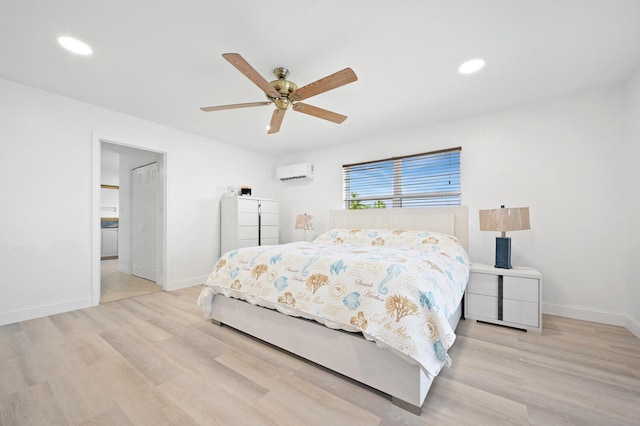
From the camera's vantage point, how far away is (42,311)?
2732 mm

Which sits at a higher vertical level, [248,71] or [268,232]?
[248,71]

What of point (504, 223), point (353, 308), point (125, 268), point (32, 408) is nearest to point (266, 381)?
point (353, 308)

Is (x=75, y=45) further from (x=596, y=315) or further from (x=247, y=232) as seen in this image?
(x=596, y=315)

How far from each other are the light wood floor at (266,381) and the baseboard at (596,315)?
15 centimetres

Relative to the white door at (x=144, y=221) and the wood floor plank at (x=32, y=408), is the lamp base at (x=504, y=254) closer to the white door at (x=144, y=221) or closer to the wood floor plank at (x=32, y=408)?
the wood floor plank at (x=32, y=408)

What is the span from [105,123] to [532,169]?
519 cm

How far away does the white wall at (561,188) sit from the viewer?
262 centimetres

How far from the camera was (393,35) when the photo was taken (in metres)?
1.90

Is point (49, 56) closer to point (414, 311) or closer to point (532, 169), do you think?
point (414, 311)

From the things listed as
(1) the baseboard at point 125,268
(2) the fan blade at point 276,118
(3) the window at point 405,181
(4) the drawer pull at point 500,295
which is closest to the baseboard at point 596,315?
(4) the drawer pull at point 500,295

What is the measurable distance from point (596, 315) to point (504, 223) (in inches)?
54.9

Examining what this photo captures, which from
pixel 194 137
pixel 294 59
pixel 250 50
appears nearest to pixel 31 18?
pixel 250 50

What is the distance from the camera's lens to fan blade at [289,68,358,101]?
183 centimetres

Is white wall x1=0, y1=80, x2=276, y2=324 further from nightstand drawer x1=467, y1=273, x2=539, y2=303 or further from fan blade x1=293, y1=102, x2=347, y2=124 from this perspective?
nightstand drawer x1=467, y1=273, x2=539, y2=303
